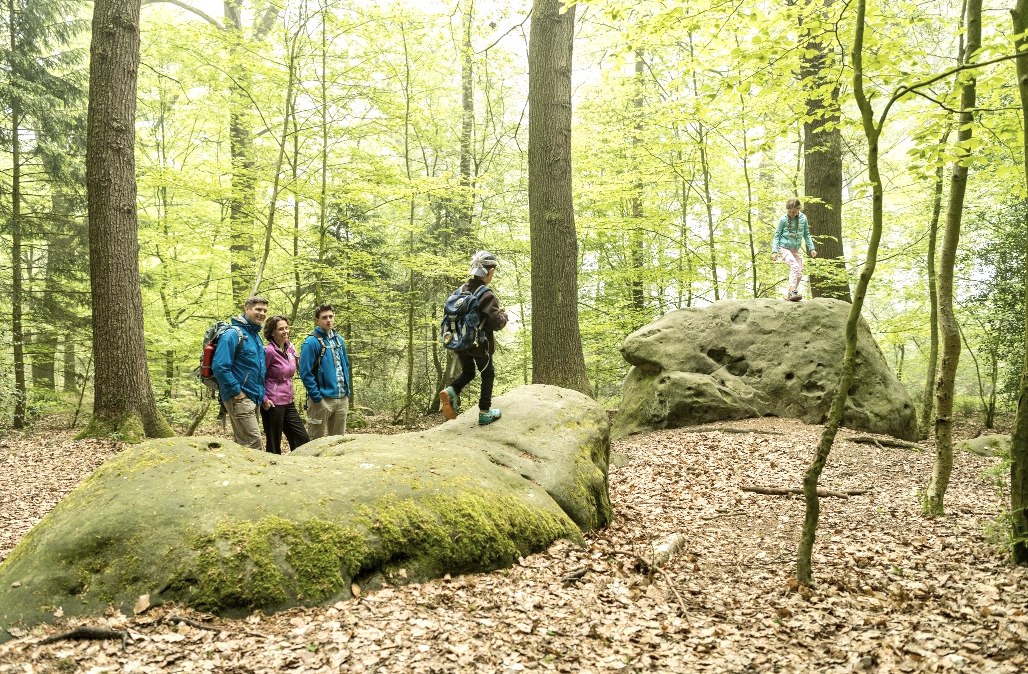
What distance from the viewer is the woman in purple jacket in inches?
284

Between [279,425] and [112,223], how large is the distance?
4700mm

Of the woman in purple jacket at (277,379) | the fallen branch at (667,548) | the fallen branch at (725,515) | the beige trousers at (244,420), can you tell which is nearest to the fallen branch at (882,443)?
the fallen branch at (725,515)

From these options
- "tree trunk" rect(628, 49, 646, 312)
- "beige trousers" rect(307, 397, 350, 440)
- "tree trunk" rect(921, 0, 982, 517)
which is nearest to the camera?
"tree trunk" rect(921, 0, 982, 517)

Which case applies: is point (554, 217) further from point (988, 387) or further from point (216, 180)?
point (988, 387)

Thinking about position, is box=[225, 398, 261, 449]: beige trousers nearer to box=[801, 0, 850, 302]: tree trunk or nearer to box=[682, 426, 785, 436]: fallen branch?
box=[682, 426, 785, 436]: fallen branch

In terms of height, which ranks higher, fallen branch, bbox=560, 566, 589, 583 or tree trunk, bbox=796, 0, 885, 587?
tree trunk, bbox=796, 0, 885, 587

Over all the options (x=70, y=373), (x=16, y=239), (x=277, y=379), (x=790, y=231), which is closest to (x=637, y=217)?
(x=790, y=231)

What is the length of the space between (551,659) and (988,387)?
918 inches

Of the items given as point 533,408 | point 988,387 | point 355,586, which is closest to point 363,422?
point 533,408

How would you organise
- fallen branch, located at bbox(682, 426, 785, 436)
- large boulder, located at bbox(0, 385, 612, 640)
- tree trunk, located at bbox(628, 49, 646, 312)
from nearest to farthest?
1. large boulder, located at bbox(0, 385, 612, 640)
2. fallen branch, located at bbox(682, 426, 785, 436)
3. tree trunk, located at bbox(628, 49, 646, 312)

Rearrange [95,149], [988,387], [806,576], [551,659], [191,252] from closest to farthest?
[551,659], [806,576], [95,149], [191,252], [988,387]

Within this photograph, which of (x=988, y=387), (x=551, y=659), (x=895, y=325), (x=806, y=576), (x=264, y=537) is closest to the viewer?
(x=551, y=659)

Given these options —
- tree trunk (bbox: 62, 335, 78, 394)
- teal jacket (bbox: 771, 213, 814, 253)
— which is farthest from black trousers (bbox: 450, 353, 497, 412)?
tree trunk (bbox: 62, 335, 78, 394)

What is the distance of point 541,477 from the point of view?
5.66 metres
